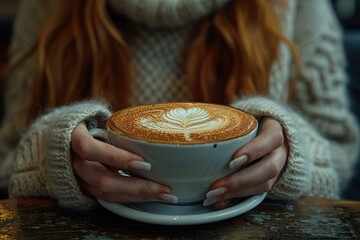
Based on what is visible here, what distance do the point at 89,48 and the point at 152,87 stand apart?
136 millimetres

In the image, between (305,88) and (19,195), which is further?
(305,88)

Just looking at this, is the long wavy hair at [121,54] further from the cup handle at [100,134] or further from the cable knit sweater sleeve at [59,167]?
the cup handle at [100,134]

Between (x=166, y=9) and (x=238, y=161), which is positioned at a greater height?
(x=166, y=9)

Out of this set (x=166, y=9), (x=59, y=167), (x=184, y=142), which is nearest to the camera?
(x=184, y=142)

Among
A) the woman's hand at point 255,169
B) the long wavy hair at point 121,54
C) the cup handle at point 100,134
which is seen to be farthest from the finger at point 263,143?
the long wavy hair at point 121,54

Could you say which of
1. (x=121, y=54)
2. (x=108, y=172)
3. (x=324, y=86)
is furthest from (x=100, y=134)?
(x=324, y=86)

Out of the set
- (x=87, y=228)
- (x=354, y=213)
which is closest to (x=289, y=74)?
(x=354, y=213)

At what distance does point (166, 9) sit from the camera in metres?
0.91

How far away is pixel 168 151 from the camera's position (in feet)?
1.53

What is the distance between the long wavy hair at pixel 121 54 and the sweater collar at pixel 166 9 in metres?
0.03

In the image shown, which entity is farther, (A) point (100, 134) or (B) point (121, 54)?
(B) point (121, 54)

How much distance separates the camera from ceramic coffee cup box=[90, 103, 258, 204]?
0.47m

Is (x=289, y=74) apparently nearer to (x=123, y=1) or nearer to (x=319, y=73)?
(x=319, y=73)

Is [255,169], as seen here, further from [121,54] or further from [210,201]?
[121,54]
